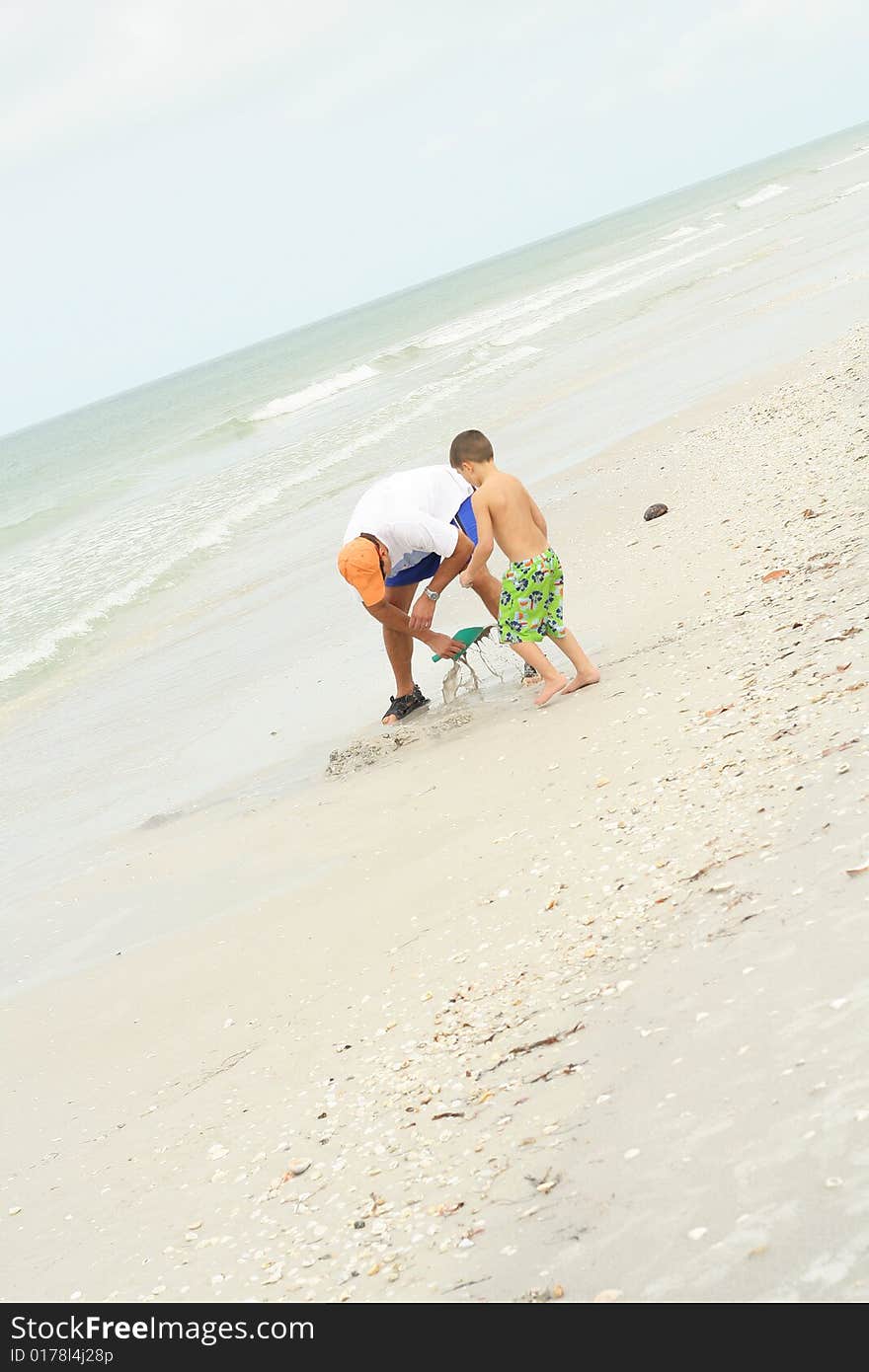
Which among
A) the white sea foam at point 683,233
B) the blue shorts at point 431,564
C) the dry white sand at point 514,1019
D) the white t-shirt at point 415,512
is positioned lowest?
the dry white sand at point 514,1019

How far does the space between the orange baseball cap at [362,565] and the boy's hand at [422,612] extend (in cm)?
23

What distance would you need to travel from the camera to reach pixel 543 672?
21.0ft

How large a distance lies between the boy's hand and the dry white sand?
539 millimetres

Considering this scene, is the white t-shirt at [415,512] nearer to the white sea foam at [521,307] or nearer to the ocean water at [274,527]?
the ocean water at [274,527]

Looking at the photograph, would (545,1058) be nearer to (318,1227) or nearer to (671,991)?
(671,991)

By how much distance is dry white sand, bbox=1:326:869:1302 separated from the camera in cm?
247

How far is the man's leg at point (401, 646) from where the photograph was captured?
7.21 meters

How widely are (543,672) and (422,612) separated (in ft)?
2.52

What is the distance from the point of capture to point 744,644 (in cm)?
570

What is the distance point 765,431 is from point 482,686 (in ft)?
16.9

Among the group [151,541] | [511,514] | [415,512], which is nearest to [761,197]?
[151,541]

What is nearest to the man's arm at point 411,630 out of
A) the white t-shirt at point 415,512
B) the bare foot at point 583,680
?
the white t-shirt at point 415,512

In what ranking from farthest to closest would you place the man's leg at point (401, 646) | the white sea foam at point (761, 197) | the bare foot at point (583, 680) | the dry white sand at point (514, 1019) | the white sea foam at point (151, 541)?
the white sea foam at point (761, 197), the white sea foam at point (151, 541), the man's leg at point (401, 646), the bare foot at point (583, 680), the dry white sand at point (514, 1019)

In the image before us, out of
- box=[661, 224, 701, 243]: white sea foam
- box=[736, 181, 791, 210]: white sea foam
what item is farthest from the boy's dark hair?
box=[736, 181, 791, 210]: white sea foam
